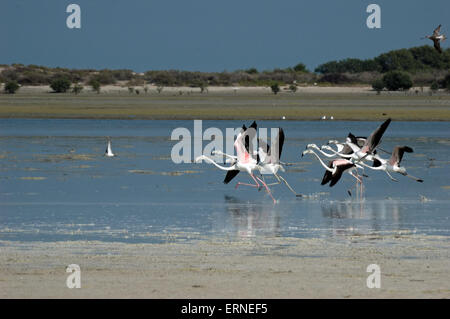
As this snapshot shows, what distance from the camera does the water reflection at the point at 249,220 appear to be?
11750 mm

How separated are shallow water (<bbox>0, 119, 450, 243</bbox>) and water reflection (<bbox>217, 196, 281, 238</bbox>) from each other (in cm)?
1

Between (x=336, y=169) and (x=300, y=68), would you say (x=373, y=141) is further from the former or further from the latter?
(x=300, y=68)

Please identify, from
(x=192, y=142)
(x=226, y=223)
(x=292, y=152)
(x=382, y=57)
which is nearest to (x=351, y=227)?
(x=226, y=223)

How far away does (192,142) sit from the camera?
2889 cm

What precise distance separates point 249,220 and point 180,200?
6.95ft

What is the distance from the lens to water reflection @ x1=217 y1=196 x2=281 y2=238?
463 inches

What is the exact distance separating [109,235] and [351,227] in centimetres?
315

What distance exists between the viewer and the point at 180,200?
14.6m

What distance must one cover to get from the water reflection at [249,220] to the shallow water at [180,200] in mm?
14

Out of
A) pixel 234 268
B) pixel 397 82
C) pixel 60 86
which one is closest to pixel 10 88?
pixel 60 86

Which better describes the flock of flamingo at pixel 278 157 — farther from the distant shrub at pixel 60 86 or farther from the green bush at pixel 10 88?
the distant shrub at pixel 60 86

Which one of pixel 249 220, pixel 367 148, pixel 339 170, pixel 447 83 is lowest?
pixel 249 220

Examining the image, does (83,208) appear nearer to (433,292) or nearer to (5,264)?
(5,264)

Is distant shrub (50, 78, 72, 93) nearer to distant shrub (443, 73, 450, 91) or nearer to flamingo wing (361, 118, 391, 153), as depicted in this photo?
distant shrub (443, 73, 450, 91)
